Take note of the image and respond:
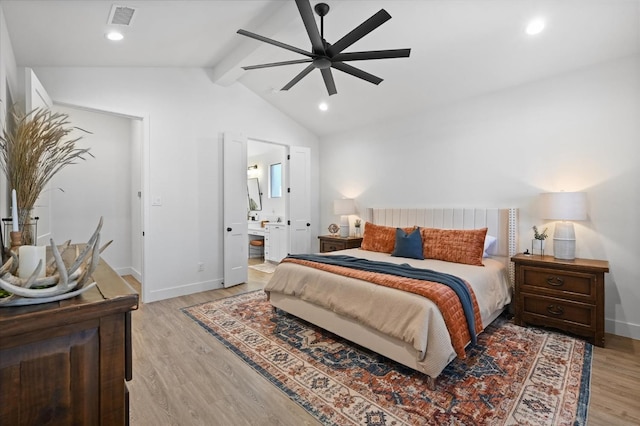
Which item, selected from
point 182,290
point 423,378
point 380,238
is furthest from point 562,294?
point 182,290

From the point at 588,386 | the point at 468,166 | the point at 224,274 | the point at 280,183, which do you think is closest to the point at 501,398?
the point at 588,386

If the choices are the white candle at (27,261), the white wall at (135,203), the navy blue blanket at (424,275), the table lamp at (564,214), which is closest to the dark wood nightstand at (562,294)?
the table lamp at (564,214)

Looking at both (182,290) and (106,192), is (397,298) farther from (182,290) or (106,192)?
(106,192)

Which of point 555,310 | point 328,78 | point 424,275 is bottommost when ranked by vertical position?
point 555,310

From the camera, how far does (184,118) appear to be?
4.29 m

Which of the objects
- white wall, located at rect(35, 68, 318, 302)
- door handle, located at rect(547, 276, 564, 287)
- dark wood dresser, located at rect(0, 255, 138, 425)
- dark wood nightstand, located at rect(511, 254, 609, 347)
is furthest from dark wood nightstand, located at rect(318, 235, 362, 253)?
dark wood dresser, located at rect(0, 255, 138, 425)

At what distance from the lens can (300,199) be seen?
5586 mm

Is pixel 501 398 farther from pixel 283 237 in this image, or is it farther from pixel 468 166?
pixel 283 237

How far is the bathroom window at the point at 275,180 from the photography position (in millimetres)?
6875

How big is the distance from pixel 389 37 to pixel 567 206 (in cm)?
244

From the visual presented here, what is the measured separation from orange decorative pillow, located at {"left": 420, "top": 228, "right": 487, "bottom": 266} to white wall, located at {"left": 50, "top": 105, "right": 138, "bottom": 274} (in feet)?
15.4

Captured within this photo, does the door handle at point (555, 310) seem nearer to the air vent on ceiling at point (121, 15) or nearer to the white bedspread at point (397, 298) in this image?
the white bedspread at point (397, 298)

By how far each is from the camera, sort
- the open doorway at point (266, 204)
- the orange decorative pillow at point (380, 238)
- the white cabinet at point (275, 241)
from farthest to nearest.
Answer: the open doorway at point (266, 204) < the white cabinet at point (275, 241) < the orange decorative pillow at point (380, 238)

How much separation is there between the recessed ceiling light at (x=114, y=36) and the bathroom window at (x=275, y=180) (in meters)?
4.05
